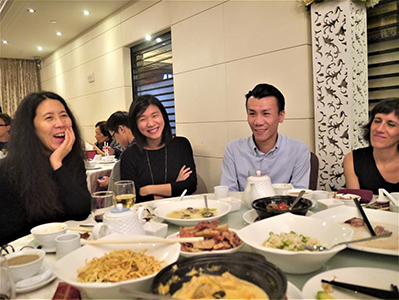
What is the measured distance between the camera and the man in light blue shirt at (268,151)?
2.22 metres

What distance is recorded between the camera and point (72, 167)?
75.5 inches

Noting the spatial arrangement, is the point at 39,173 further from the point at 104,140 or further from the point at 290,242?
the point at 104,140

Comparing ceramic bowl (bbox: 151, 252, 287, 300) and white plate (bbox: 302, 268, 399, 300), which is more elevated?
ceramic bowl (bbox: 151, 252, 287, 300)

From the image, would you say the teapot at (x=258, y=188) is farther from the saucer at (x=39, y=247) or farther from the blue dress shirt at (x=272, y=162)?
the saucer at (x=39, y=247)

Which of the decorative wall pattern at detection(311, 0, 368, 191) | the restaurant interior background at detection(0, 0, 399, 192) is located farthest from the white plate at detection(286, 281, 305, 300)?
the restaurant interior background at detection(0, 0, 399, 192)

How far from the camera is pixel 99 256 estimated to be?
0.89 m

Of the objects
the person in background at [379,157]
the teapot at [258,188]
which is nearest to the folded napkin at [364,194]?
the teapot at [258,188]


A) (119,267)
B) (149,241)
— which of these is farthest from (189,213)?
(119,267)

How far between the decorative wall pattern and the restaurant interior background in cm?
13

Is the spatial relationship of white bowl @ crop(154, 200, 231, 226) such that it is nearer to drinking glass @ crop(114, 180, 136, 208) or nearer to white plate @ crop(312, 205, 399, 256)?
drinking glass @ crop(114, 180, 136, 208)

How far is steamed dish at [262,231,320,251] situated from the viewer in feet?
2.87

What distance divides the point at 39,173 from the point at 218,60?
257 cm

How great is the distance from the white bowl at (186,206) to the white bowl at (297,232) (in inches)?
12.4

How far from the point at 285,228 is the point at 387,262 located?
308 millimetres
